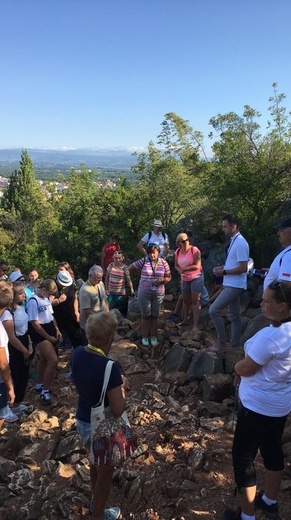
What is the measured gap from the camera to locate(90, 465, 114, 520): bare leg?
2617mm

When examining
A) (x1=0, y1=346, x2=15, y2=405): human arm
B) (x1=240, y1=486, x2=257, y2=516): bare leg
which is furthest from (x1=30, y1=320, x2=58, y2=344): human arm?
(x1=240, y1=486, x2=257, y2=516): bare leg

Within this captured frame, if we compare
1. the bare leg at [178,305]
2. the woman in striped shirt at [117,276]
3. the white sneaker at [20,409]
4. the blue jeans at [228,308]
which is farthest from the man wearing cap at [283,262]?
the bare leg at [178,305]

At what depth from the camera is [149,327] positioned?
626 centimetres

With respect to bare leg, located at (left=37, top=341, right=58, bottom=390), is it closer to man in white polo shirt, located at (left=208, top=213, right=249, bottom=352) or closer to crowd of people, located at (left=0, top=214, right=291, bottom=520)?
crowd of people, located at (left=0, top=214, right=291, bottom=520)

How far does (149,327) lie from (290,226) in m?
3.27

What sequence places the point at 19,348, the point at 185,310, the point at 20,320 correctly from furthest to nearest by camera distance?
the point at 185,310
the point at 20,320
the point at 19,348

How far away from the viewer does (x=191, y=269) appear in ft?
20.4

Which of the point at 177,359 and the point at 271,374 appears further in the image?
the point at 177,359

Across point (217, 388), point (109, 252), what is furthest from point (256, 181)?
point (217, 388)

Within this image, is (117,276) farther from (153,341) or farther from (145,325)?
(153,341)

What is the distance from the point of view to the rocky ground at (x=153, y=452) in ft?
9.65

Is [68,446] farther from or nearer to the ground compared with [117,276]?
nearer to the ground

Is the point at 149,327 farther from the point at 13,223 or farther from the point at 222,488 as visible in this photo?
the point at 13,223

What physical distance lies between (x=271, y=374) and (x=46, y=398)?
3.53 metres
